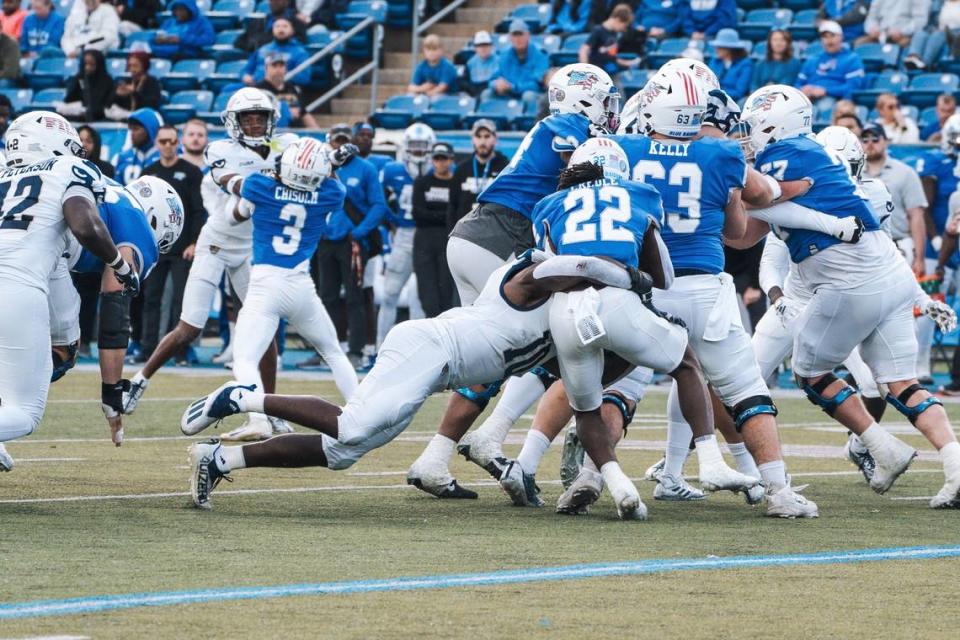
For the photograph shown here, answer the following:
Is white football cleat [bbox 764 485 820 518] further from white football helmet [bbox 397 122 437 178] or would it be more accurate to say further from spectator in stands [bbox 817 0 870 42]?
spectator in stands [bbox 817 0 870 42]

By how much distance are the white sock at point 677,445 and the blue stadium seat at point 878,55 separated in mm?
10180

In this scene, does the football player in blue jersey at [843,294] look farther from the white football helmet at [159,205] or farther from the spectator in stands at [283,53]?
the spectator in stands at [283,53]

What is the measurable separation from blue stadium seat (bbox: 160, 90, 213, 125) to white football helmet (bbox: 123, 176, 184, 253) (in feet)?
38.2

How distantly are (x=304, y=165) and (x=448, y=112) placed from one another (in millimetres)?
Result: 8268

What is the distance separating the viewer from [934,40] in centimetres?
1672

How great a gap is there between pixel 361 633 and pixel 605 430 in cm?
260

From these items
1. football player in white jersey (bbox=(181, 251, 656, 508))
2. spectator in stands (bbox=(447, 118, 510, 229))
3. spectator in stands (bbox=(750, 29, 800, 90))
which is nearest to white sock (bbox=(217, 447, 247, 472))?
football player in white jersey (bbox=(181, 251, 656, 508))

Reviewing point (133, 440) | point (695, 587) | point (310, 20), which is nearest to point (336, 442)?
point (695, 587)

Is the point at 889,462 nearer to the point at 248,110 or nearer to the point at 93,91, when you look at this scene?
the point at 248,110

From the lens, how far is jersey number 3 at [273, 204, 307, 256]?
10.1 m

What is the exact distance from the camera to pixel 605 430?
682cm

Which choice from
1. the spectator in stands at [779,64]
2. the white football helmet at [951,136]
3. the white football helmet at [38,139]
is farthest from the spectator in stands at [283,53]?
the white football helmet at [38,139]

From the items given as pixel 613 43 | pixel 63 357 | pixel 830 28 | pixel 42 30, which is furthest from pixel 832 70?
pixel 42 30

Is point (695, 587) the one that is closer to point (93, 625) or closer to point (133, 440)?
point (93, 625)
